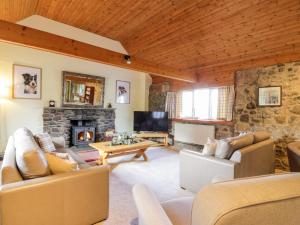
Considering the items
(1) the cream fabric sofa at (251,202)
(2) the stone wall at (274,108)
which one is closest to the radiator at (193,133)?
(2) the stone wall at (274,108)

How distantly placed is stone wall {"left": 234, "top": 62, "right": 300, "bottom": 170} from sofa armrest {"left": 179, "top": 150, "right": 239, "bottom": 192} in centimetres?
256

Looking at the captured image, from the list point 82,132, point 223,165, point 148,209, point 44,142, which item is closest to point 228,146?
point 223,165

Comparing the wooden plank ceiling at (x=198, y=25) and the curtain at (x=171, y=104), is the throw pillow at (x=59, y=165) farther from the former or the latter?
the curtain at (x=171, y=104)

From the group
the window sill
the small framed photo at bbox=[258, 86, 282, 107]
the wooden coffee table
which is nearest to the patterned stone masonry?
the wooden coffee table

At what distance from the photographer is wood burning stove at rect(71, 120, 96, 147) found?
550cm

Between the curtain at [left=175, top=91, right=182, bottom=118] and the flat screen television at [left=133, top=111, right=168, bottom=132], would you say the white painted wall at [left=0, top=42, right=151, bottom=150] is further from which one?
the curtain at [left=175, top=91, right=182, bottom=118]

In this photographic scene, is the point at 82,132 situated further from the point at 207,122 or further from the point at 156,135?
the point at 207,122

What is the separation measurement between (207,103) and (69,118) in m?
4.23

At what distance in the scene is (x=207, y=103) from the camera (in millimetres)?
5719

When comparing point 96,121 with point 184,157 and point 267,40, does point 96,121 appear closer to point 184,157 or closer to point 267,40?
point 184,157

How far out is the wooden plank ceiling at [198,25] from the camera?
345 cm

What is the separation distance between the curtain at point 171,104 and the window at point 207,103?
0.21 metres

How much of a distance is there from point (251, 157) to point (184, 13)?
3.09 meters

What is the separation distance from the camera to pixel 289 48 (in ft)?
12.9
